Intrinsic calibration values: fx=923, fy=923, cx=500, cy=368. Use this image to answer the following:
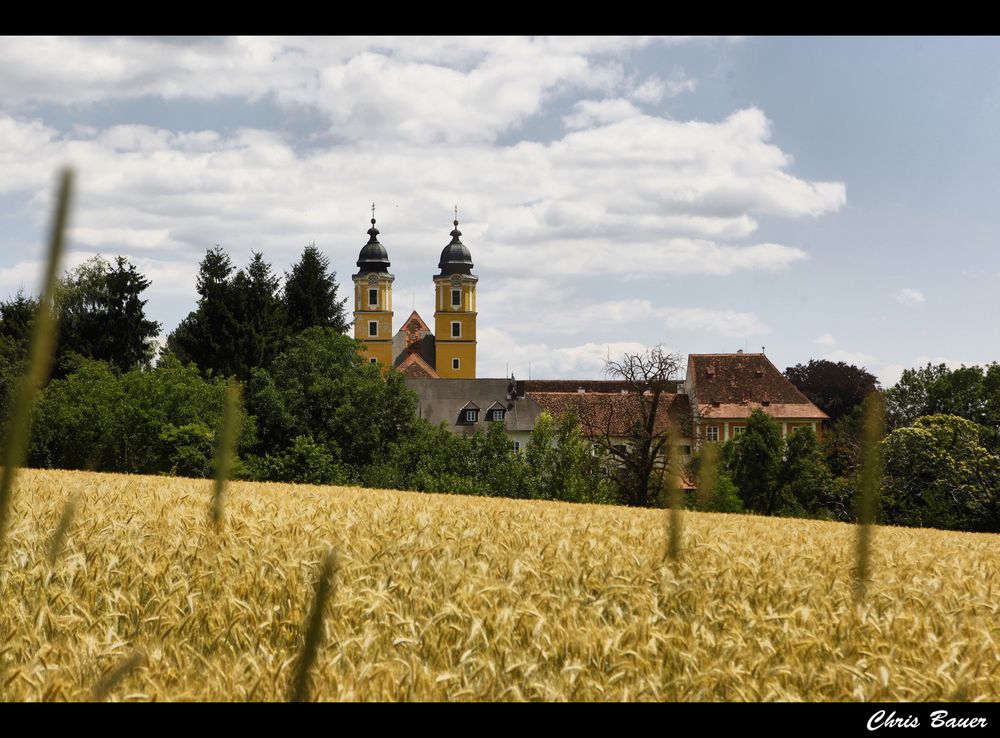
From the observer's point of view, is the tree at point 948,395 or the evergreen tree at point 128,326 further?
the tree at point 948,395

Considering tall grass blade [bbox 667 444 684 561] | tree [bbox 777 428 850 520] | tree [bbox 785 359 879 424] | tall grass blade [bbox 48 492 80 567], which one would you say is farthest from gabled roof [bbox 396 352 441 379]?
tall grass blade [bbox 48 492 80 567]

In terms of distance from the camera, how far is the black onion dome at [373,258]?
128000 millimetres

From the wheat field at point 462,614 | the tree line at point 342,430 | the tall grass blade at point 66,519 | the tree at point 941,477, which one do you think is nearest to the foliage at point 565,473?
the tree line at point 342,430

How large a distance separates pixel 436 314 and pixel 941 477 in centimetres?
8056

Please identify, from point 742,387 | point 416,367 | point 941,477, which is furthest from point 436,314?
point 941,477

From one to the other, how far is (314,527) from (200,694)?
4.58 m

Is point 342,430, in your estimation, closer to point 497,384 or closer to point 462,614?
point 497,384

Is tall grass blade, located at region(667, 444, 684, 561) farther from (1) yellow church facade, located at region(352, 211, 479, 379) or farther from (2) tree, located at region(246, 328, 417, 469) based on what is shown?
(1) yellow church facade, located at region(352, 211, 479, 379)

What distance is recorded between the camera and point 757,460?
199 feet

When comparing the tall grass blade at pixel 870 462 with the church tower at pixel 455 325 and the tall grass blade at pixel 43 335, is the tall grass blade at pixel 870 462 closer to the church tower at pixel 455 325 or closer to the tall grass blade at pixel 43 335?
the tall grass blade at pixel 43 335

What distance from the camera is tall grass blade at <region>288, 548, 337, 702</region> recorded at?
0.84m
